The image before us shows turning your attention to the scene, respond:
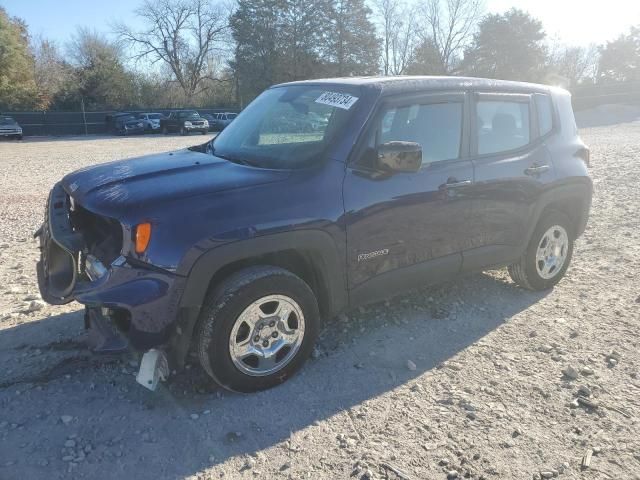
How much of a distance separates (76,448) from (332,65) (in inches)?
1911

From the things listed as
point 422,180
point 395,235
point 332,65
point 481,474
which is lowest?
point 481,474

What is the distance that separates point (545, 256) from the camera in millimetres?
4809

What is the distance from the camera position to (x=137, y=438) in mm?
2834

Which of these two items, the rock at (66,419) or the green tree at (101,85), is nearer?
the rock at (66,419)

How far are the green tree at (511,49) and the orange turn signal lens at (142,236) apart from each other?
167 feet

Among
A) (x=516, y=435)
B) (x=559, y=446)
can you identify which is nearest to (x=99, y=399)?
(x=516, y=435)

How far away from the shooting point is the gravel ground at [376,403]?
267 centimetres

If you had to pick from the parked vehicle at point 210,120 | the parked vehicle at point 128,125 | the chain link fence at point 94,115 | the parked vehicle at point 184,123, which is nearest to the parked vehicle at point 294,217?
the parked vehicle at point 184,123

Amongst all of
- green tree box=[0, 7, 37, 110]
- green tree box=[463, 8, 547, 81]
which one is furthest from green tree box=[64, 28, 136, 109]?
green tree box=[463, 8, 547, 81]

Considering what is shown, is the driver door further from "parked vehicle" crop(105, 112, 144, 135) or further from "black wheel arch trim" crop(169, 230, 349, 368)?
"parked vehicle" crop(105, 112, 144, 135)

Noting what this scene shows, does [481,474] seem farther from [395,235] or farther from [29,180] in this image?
[29,180]

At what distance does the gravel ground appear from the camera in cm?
267

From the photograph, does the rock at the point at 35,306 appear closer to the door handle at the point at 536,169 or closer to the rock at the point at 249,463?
the rock at the point at 249,463

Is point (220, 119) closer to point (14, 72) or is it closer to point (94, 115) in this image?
point (94, 115)
